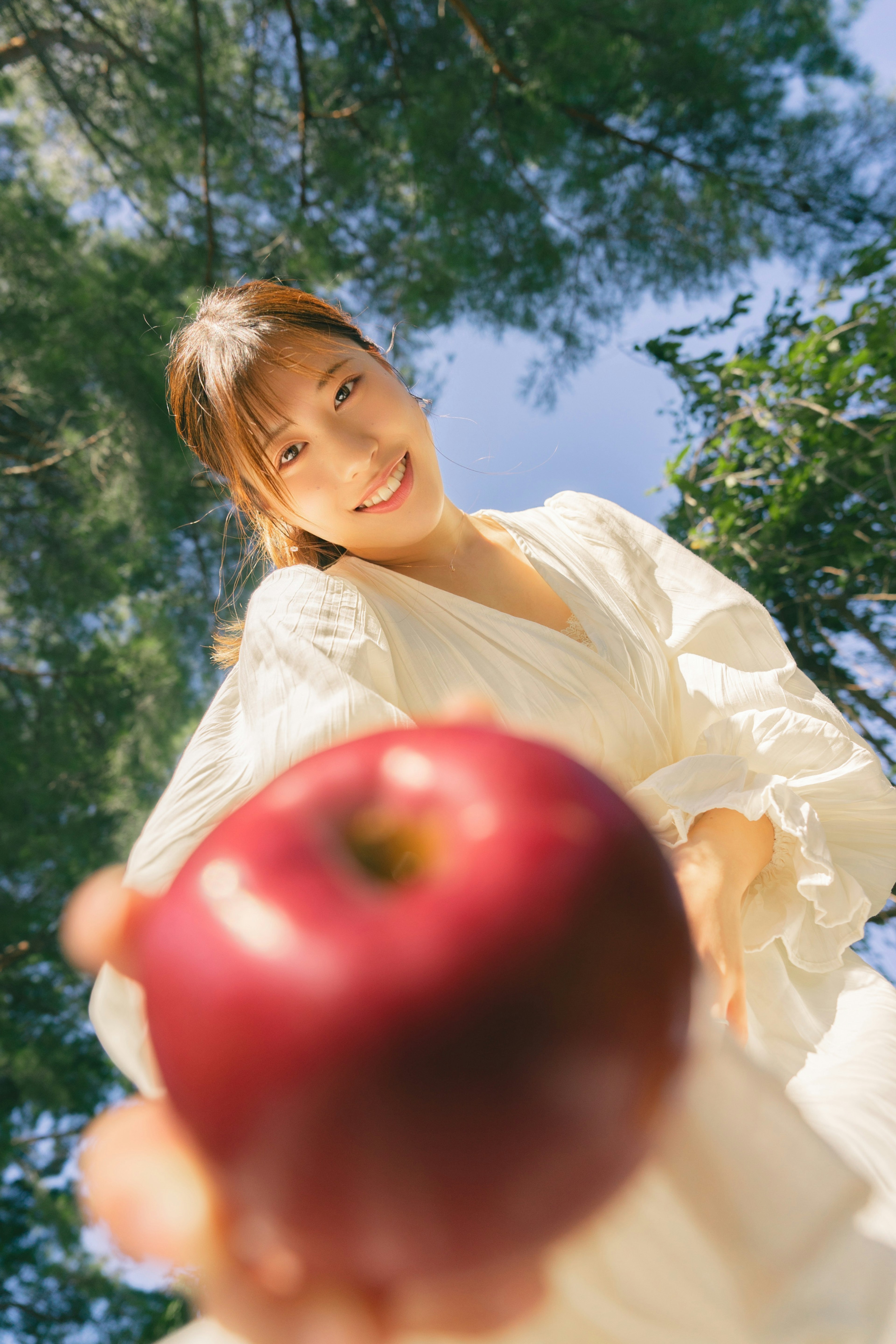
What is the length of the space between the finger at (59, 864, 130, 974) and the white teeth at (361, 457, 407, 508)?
0.49 metres

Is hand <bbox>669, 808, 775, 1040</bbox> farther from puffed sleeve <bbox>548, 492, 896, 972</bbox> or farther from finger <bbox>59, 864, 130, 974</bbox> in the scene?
finger <bbox>59, 864, 130, 974</bbox>

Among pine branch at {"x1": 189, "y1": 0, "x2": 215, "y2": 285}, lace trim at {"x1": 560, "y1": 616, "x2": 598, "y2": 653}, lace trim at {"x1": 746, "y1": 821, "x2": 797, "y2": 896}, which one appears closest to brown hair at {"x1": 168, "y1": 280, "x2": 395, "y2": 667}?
lace trim at {"x1": 560, "y1": 616, "x2": 598, "y2": 653}

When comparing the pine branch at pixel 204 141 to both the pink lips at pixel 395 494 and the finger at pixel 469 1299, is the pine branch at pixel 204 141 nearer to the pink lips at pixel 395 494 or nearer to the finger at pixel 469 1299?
the pink lips at pixel 395 494

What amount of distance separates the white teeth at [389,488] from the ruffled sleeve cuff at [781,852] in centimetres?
37

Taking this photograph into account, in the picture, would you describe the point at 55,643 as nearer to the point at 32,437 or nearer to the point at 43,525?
the point at 43,525

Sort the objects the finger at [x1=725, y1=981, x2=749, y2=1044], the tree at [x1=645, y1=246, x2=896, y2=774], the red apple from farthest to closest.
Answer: the tree at [x1=645, y1=246, x2=896, y2=774]
the finger at [x1=725, y1=981, x2=749, y2=1044]
the red apple

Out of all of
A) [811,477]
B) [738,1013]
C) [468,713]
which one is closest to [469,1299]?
[468,713]

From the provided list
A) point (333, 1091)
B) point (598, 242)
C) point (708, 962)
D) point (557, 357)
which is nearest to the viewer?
point (333, 1091)

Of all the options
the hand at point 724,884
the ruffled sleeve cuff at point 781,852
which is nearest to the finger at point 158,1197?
the hand at point 724,884

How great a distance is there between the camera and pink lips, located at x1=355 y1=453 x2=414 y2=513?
73 centimetres

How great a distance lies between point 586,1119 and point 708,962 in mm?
314

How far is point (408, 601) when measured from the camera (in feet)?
2.40

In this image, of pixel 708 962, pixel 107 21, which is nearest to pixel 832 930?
pixel 708 962

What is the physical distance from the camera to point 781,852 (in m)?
0.63
